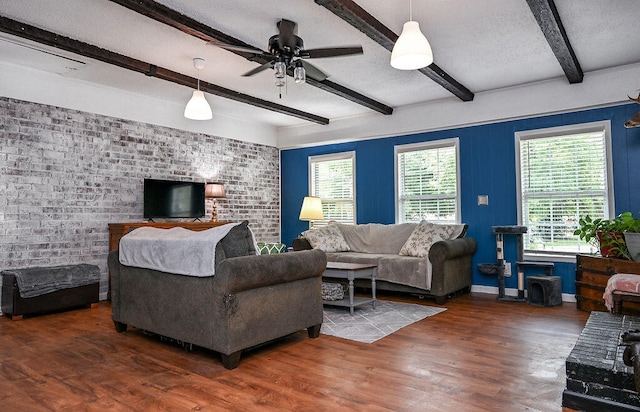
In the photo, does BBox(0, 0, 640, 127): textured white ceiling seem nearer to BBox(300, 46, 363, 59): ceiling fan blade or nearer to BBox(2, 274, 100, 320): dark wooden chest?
BBox(300, 46, 363, 59): ceiling fan blade

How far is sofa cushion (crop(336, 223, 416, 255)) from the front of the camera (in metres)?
6.09

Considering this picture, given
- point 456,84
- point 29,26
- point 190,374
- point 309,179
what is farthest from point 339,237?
point 29,26

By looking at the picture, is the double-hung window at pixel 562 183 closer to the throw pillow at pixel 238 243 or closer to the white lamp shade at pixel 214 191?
the throw pillow at pixel 238 243

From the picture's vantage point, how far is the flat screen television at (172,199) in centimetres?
579

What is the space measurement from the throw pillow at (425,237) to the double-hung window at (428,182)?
0.63 meters

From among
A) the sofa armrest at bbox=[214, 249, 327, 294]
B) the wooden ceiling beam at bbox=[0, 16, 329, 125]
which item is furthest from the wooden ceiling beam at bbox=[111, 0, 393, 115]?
the sofa armrest at bbox=[214, 249, 327, 294]

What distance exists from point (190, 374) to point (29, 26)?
3347 millimetres

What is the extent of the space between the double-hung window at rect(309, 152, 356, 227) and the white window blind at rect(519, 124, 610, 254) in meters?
2.74

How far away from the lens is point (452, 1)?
3.39 metres

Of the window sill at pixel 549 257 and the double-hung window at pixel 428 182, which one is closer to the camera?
the window sill at pixel 549 257

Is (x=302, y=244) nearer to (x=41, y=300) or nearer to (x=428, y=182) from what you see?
(x=428, y=182)

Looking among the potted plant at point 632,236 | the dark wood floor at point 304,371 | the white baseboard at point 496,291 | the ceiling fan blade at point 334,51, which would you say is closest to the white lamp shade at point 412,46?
Answer: the ceiling fan blade at point 334,51

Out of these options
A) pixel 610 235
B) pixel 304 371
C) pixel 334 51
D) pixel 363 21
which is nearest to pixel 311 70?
pixel 334 51

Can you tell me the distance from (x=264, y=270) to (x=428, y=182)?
4.08m
